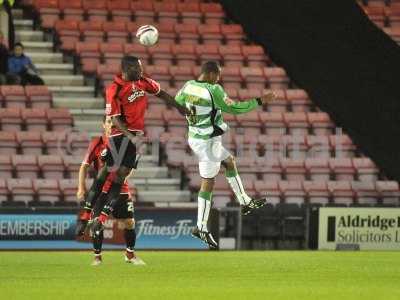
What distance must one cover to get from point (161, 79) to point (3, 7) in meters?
3.61

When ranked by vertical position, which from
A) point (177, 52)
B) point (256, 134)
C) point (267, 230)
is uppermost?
point (177, 52)

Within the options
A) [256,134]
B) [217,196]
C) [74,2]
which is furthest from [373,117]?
[74,2]

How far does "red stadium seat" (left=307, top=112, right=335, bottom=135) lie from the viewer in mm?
23266

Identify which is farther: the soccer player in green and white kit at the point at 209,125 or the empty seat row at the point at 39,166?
the empty seat row at the point at 39,166

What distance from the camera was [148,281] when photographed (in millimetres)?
11602

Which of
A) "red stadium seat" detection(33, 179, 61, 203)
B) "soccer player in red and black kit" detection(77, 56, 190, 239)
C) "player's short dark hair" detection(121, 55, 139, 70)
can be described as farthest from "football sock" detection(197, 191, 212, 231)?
"red stadium seat" detection(33, 179, 61, 203)

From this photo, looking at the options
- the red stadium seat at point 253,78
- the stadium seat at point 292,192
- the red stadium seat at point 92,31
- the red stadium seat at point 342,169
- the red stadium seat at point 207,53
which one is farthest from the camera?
the red stadium seat at point 207,53

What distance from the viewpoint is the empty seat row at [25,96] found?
2183 centimetres

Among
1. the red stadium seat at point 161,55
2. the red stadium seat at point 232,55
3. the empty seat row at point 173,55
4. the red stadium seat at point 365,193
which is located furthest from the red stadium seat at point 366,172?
the red stadium seat at point 161,55

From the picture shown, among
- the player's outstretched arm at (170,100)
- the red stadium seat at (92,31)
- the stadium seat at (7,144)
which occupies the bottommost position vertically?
the stadium seat at (7,144)

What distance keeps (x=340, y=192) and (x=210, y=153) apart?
8483 mm

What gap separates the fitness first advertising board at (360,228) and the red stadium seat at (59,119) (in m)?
5.23

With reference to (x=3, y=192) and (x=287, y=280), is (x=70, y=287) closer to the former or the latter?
(x=287, y=280)

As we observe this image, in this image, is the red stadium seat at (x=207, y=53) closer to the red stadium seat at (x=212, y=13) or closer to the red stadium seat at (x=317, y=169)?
the red stadium seat at (x=212, y=13)
